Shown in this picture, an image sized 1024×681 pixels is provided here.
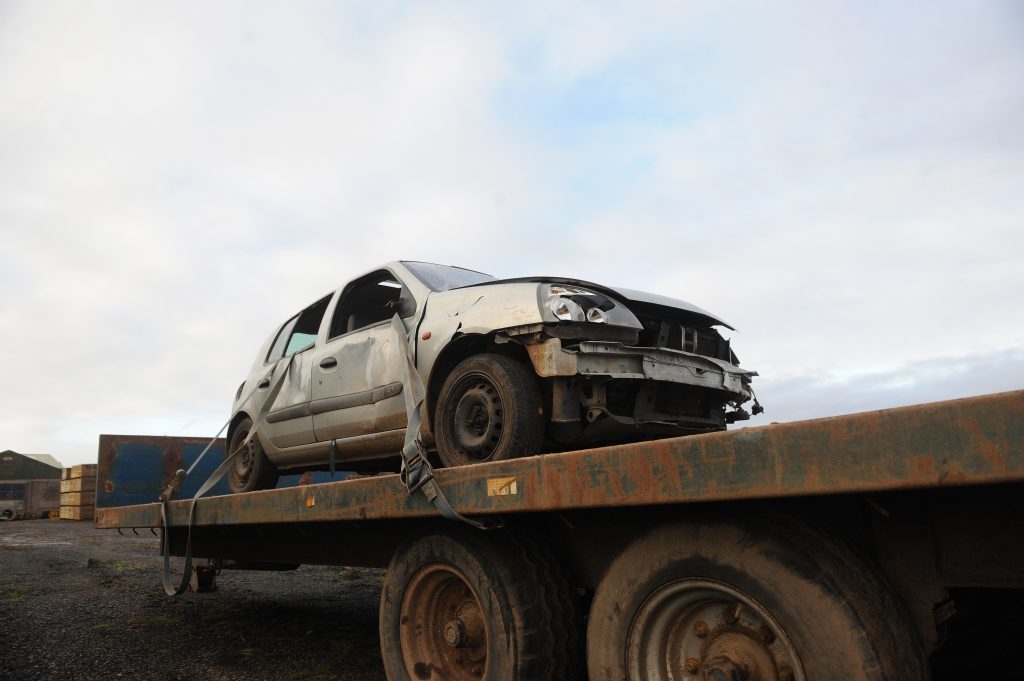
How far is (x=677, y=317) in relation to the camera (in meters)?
3.99

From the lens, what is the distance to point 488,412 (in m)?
3.52

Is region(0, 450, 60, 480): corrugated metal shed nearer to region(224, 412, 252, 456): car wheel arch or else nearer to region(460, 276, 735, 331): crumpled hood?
region(224, 412, 252, 456): car wheel arch

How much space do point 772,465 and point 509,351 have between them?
2001mm

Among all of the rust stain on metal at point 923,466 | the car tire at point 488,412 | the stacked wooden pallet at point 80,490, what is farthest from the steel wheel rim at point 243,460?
the stacked wooden pallet at point 80,490

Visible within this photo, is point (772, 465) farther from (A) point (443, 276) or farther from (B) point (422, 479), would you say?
(A) point (443, 276)

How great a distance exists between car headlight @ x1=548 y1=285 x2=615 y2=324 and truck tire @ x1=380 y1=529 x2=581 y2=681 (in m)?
1.11

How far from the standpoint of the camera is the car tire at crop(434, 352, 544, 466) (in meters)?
3.38

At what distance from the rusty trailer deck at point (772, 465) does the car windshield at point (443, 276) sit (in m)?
1.80

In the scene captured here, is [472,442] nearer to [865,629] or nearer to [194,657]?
[865,629]

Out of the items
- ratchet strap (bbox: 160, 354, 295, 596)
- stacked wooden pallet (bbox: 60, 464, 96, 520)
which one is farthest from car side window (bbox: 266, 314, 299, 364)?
stacked wooden pallet (bbox: 60, 464, 96, 520)

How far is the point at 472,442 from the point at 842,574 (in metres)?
1.93

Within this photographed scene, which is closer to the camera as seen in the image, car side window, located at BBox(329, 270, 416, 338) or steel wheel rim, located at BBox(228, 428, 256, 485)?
car side window, located at BBox(329, 270, 416, 338)

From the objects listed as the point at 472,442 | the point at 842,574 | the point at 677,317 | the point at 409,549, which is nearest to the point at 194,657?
the point at 409,549

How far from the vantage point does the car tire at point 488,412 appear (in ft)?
11.1
